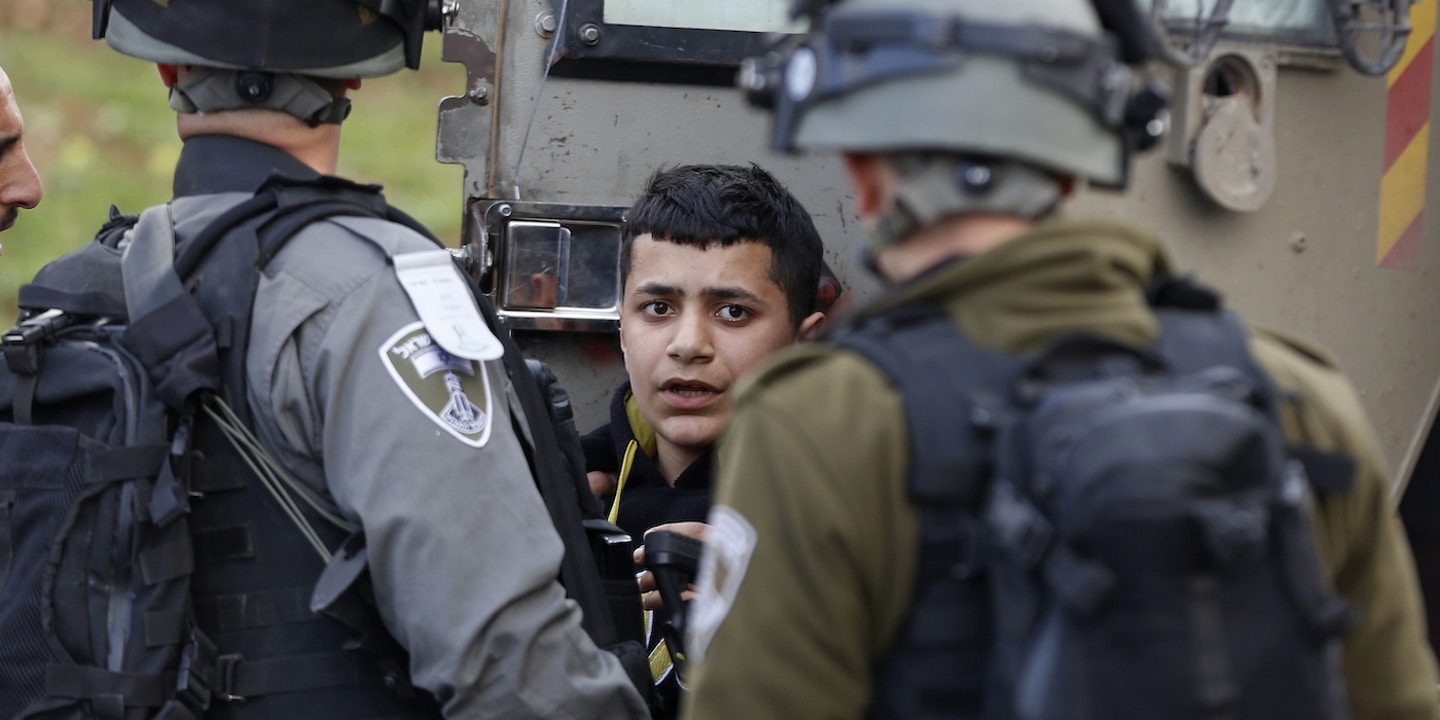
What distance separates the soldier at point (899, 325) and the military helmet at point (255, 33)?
90 centimetres

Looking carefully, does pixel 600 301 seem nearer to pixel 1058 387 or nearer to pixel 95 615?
pixel 95 615

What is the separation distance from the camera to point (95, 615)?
197 centimetres

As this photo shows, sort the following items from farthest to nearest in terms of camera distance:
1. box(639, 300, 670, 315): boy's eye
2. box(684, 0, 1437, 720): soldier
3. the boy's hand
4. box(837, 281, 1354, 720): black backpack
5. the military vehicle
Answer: box(639, 300, 670, 315): boy's eye < the boy's hand < the military vehicle < box(684, 0, 1437, 720): soldier < box(837, 281, 1354, 720): black backpack

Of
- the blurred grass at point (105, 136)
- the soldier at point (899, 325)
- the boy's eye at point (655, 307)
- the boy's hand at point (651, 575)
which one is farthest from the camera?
the blurred grass at point (105, 136)

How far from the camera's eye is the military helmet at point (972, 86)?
1.40 m

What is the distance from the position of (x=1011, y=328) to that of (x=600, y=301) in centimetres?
145

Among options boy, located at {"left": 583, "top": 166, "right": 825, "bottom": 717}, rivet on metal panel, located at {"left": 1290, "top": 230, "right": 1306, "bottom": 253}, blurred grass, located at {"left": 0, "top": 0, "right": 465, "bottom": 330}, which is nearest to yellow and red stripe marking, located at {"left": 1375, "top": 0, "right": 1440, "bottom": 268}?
rivet on metal panel, located at {"left": 1290, "top": 230, "right": 1306, "bottom": 253}

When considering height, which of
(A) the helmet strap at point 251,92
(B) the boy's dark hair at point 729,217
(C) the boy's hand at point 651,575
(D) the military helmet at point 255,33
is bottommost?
(C) the boy's hand at point 651,575

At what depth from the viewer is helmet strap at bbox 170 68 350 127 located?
216 cm

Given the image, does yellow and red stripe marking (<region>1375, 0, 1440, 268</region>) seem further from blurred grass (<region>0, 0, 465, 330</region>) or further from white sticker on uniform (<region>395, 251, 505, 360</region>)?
blurred grass (<region>0, 0, 465, 330</region>)

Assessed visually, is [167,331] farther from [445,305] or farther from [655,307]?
[655,307]

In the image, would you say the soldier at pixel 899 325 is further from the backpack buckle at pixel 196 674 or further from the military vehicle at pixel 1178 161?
the military vehicle at pixel 1178 161

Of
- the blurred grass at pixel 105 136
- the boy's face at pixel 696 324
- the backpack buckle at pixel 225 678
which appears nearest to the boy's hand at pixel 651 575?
the boy's face at pixel 696 324

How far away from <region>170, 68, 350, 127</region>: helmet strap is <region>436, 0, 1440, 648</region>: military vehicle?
50 centimetres
